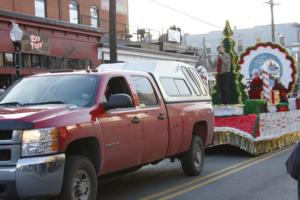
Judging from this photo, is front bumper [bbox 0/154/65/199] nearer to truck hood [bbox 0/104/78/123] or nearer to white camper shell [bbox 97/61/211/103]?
truck hood [bbox 0/104/78/123]

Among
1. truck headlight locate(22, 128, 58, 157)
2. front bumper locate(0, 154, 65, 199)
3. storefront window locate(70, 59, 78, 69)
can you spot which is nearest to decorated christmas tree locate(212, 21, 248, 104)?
storefront window locate(70, 59, 78, 69)

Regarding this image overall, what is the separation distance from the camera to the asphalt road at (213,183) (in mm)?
8250

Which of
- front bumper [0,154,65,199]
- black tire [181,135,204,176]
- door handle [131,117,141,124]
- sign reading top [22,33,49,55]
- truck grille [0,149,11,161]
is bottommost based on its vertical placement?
black tire [181,135,204,176]

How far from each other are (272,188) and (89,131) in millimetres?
3478

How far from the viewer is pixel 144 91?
8609 mm

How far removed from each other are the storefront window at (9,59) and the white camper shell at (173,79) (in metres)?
14.2

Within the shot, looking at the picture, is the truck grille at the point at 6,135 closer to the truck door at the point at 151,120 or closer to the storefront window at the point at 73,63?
the truck door at the point at 151,120

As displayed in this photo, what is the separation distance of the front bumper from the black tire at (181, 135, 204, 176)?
4.21 metres

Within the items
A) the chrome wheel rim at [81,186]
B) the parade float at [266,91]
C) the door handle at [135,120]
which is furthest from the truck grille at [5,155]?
the parade float at [266,91]

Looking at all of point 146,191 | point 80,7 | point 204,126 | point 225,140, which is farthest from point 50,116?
point 80,7

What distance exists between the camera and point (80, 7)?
34.4 metres

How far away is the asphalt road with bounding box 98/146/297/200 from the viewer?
825 centimetres

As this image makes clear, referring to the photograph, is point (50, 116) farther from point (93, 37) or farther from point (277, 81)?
point (93, 37)

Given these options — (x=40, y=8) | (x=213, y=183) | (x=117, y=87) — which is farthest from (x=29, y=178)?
(x=40, y=8)
